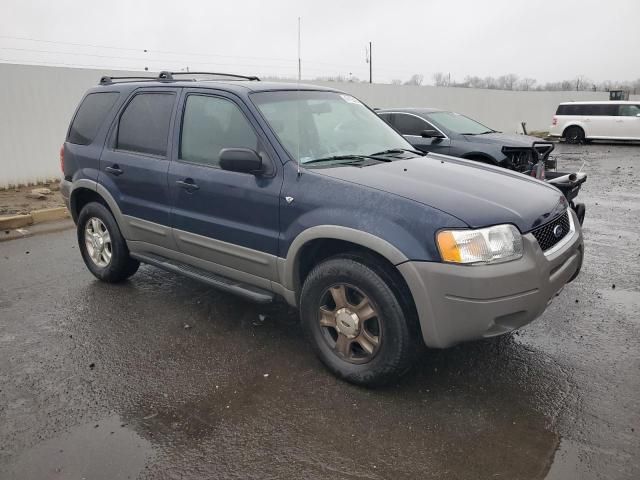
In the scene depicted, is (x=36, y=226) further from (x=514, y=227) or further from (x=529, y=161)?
(x=529, y=161)

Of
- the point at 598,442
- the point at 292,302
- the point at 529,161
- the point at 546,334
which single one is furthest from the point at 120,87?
the point at 529,161

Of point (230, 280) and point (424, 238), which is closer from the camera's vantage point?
point (424, 238)

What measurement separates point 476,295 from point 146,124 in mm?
3195

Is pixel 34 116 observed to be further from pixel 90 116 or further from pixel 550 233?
pixel 550 233

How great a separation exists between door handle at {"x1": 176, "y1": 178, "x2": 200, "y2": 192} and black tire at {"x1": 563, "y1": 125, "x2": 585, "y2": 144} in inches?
852

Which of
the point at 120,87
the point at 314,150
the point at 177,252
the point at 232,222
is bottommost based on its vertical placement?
the point at 177,252

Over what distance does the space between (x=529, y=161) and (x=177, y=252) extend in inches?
281

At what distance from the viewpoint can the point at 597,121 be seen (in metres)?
21.3

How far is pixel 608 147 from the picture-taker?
68.2 ft

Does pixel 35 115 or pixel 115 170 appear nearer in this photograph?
pixel 115 170

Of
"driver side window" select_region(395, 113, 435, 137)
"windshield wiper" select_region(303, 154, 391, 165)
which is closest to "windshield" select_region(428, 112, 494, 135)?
"driver side window" select_region(395, 113, 435, 137)

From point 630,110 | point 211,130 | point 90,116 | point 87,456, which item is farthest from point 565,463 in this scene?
point 630,110

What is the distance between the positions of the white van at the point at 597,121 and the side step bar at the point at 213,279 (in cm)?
2134

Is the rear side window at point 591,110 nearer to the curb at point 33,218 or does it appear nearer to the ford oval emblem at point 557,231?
the curb at point 33,218
